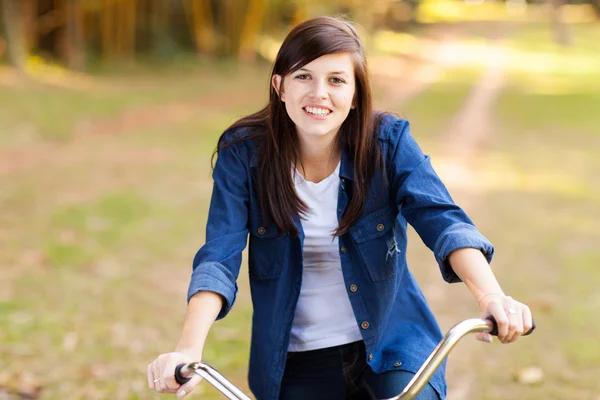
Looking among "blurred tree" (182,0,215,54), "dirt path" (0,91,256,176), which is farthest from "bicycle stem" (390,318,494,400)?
"blurred tree" (182,0,215,54)

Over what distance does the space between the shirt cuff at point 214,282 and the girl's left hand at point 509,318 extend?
66 cm

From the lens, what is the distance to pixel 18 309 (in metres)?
5.75

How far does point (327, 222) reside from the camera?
8.27 ft

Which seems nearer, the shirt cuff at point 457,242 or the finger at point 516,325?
the finger at point 516,325

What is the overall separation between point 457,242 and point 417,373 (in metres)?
0.50

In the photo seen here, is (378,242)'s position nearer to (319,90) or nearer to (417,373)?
(319,90)

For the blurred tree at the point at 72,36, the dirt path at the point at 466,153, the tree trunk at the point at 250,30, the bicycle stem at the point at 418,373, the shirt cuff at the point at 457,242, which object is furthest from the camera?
the tree trunk at the point at 250,30

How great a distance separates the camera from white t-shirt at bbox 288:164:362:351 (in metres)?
2.53

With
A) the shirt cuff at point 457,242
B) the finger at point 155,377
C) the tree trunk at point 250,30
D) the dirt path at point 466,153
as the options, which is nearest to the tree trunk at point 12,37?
the dirt path at point 466,153

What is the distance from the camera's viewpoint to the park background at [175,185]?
5.08 meters

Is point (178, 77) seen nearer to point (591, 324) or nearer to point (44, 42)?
point (44, 42)

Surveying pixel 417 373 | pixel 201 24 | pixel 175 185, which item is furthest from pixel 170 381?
pixel 201 24

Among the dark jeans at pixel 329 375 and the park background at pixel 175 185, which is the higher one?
the dark jeans at pixel 329 375

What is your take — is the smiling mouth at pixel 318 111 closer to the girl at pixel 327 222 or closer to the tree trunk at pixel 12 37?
the girl at pixel 327 222
